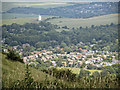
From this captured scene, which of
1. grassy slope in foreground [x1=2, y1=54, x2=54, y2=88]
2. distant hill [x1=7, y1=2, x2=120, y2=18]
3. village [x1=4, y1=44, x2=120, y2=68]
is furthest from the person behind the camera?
distant hill [x1=7, y1=2, x2=120, y2=18]

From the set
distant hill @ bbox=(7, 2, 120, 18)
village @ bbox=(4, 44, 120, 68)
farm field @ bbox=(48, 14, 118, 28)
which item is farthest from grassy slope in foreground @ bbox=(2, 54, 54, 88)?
Answer: distant hill @ bbox=(7, 2, 120, 18)

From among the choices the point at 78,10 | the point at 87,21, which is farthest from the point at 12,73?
the point at 78,10

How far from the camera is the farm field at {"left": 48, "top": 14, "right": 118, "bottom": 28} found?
102 ft

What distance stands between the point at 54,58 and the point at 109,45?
7.30m

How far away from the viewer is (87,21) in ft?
107

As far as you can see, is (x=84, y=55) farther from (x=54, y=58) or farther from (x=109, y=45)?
(x=109, y=45)

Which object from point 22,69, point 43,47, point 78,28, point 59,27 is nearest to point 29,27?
point 59,27

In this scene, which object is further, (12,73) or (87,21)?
(87,21)

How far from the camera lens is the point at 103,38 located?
85.3ft

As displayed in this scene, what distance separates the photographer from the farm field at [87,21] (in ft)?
102

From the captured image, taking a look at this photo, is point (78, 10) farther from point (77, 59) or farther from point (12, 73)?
point (12, 73)

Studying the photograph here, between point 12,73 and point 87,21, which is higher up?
point 12,73

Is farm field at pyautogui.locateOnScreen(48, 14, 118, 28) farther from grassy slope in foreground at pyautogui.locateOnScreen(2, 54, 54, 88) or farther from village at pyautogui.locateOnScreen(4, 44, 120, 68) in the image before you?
grassy slope in foreground at pyautogui.locateOnScreen(2, 54, 54, 88)

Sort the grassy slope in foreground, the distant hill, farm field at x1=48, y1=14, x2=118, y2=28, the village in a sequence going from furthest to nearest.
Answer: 1. the distant hill
2. farm field at x1=48, y1=14, x2=118, y2=28
3. the village
4. the grassy slope in foreground
